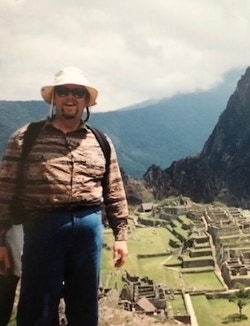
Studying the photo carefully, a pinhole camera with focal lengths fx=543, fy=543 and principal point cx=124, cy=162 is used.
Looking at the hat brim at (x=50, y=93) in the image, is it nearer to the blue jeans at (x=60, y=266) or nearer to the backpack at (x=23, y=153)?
the backpack at (x=23, y=153)

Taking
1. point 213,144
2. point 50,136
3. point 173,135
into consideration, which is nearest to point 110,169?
point 50,136

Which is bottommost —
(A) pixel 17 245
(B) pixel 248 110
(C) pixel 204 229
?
(A) pixel 17 245

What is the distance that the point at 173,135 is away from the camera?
184 meters

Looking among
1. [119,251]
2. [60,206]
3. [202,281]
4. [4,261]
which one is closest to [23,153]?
[60,206]

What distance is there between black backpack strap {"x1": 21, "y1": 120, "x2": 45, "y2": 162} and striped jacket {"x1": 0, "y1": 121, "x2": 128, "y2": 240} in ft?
0.11

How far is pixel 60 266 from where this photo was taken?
486 centimetres

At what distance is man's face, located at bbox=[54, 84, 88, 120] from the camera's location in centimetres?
505

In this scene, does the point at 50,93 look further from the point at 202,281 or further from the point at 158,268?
the point at 158,268

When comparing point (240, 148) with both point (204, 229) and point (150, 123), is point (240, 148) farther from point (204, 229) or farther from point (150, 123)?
point (204, 229)

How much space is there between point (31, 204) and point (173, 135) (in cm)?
18025

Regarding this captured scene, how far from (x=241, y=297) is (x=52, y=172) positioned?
26584 mm

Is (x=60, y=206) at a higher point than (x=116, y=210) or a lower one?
lower

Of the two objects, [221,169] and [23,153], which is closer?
[23,153]

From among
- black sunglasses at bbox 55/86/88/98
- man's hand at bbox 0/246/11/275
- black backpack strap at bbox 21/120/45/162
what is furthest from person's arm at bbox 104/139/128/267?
man's hand at bbox 0/246/11/275
